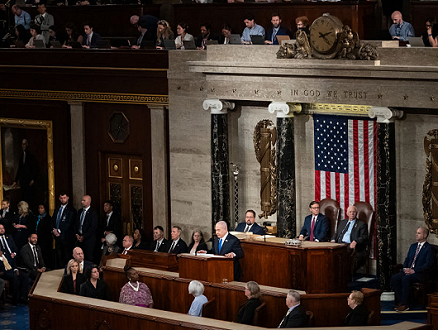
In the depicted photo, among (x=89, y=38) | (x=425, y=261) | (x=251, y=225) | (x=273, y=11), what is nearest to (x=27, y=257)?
(x=251, y=225)

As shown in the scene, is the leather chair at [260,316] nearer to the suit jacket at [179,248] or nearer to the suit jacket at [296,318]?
the suit jacket at [296,318]

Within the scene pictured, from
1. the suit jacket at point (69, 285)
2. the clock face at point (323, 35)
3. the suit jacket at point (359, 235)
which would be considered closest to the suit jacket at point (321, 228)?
the suit jacket at point (359, 235)

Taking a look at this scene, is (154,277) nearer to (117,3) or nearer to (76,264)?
(76,264)

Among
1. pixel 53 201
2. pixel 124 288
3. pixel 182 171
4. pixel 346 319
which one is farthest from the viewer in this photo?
pixel 53 201

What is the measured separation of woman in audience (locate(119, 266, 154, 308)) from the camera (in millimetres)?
14320

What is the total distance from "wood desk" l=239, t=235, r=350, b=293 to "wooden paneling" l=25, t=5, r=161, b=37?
731 centimetres

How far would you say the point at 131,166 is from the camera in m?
20.0

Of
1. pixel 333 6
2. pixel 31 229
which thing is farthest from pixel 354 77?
pixel 31 229

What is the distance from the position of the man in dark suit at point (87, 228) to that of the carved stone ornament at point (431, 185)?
6357 mm

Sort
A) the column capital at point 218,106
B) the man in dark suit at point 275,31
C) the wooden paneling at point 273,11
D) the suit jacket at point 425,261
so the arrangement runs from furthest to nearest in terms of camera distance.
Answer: the column capital at point 218,106
the man in dark suit at point 275,31
the wooden paneling at point 273,11
the suit jacket at point 425,261

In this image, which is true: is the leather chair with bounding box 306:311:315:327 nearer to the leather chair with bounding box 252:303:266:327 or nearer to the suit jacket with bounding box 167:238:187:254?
the leather chair with bounding box 252:303:266:327

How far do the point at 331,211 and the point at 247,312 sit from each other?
181 inches

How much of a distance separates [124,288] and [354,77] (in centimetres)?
507

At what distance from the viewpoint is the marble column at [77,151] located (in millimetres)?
20406
